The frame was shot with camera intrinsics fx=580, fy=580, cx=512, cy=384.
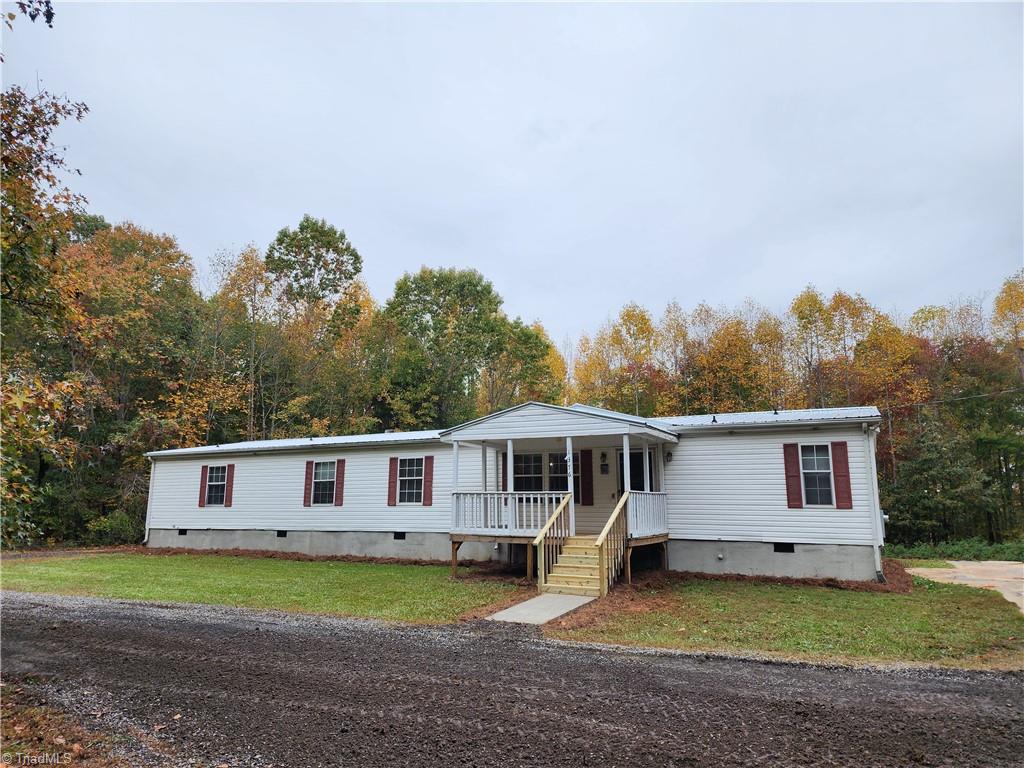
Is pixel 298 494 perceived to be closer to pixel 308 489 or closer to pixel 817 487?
pixel 308 489

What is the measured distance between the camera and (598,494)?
14.1 m

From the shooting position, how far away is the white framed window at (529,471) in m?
14.7

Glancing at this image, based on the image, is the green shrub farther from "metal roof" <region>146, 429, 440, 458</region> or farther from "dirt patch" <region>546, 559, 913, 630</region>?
"metal roof" <region>146, 429, 440, 458</region>

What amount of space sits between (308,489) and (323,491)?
1.64 ft

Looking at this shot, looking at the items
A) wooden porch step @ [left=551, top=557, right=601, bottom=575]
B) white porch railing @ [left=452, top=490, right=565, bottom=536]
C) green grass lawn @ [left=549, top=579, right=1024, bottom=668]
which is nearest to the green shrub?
green grass lawn @ [left=549, top=579, right=1024, bottom=668]

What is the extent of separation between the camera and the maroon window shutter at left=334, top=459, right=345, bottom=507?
16.3 metres

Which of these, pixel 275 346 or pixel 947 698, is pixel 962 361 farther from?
pixel 275 346

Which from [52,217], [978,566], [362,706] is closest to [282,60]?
[52,217]

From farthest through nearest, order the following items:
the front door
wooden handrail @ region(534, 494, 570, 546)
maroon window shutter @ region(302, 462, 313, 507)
→ 1. maroon window shutter @ region(302, 462, 313, 507)
2. the front door
3. wooden handrail @ region(534, 494, 570, 546)

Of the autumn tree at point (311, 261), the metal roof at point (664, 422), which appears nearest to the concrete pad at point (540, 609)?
the metal roof at point (664, 422)

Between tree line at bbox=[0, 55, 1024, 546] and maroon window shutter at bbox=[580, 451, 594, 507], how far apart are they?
1275 centimetres

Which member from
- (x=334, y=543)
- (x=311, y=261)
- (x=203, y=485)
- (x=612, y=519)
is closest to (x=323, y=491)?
(x=334, y=543)

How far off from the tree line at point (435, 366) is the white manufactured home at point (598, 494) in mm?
8269

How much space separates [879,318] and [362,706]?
91.6ft
